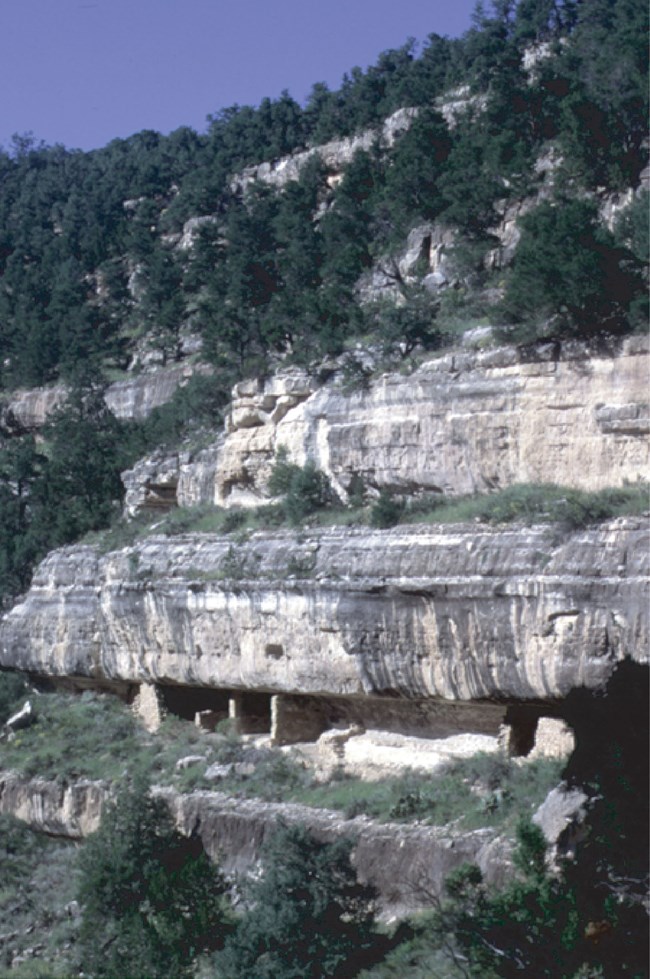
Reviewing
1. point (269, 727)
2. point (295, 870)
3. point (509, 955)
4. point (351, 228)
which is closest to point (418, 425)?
point (269, 727)

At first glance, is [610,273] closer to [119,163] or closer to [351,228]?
[351,228]

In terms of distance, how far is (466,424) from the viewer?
32.8 meters

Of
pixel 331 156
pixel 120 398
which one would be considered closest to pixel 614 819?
pixel 120 398

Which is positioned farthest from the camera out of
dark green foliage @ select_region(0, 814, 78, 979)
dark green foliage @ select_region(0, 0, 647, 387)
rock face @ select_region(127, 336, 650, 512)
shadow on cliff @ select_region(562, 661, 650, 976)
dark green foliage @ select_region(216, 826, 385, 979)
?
dark green foliage @ select_region(0, 0, 647, 387)

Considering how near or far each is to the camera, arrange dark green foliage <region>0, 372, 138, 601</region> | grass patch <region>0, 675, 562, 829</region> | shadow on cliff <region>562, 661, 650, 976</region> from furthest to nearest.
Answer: dark green foliage <region>0, 372, 138, 601</region> → grass patch <region>0, 675, 562, 829</region> → shadow on cliff <region>562, 661, 650, 976</region>

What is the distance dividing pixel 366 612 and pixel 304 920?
23.0 feet

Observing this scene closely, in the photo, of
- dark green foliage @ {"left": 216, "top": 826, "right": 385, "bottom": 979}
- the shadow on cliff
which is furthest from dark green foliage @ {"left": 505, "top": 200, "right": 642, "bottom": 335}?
dark green foliage @ {"left": 216, "top": 826, "right": 385, "bottom": 979}

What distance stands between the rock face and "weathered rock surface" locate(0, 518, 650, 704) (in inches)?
110

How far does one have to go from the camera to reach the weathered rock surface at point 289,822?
2617 cm

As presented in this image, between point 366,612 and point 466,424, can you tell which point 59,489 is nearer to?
point 466,424

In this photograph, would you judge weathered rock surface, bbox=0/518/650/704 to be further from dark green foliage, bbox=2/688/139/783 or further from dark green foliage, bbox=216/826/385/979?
dark green foliage, bbox=216/826/385/979

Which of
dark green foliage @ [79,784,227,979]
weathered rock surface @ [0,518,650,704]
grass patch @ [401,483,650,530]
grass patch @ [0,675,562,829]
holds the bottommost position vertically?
dark green foliage @ [79,784,227,979]

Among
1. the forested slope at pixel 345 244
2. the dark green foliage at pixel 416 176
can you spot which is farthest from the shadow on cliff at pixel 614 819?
the dark green foliage at pixel 416 176

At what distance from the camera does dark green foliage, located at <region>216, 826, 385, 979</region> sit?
81.3ft
